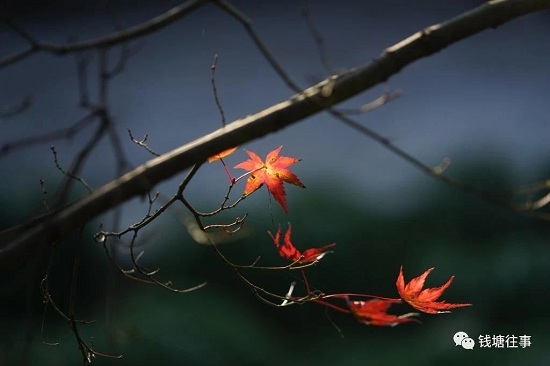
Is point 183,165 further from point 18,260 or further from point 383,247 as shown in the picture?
point 383,247

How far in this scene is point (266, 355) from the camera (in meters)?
2.66

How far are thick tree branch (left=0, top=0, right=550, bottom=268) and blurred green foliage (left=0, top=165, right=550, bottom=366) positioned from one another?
192 centimetres

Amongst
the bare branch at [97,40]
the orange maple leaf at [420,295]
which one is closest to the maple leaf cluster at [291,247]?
the orange maple leaf at [420,295]

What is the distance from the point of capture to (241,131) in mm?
660

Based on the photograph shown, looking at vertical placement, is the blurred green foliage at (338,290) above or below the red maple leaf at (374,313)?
below


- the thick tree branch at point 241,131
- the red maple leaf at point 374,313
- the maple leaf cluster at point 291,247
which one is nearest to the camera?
the thick tree branch at point 241,131

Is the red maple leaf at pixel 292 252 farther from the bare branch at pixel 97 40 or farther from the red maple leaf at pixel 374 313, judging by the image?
the bare branch at pixel 97 40

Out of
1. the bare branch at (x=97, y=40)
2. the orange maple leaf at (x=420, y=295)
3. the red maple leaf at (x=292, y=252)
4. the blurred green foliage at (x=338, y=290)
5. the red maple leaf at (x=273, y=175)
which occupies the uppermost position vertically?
the bare branch at (x=97, y=40)

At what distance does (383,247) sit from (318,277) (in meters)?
0.28

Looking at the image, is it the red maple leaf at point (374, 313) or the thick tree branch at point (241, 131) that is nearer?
the thick tree branch at point (241, 131)

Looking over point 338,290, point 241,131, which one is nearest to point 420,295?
point 241,131

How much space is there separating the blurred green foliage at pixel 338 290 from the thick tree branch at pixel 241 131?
1.92 metres

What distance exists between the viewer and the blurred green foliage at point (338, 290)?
2.64 meters

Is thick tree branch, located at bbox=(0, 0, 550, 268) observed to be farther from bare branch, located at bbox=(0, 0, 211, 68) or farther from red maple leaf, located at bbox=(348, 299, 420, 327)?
red maple leaf, located at bbox=(348, 299, 420, 327)
